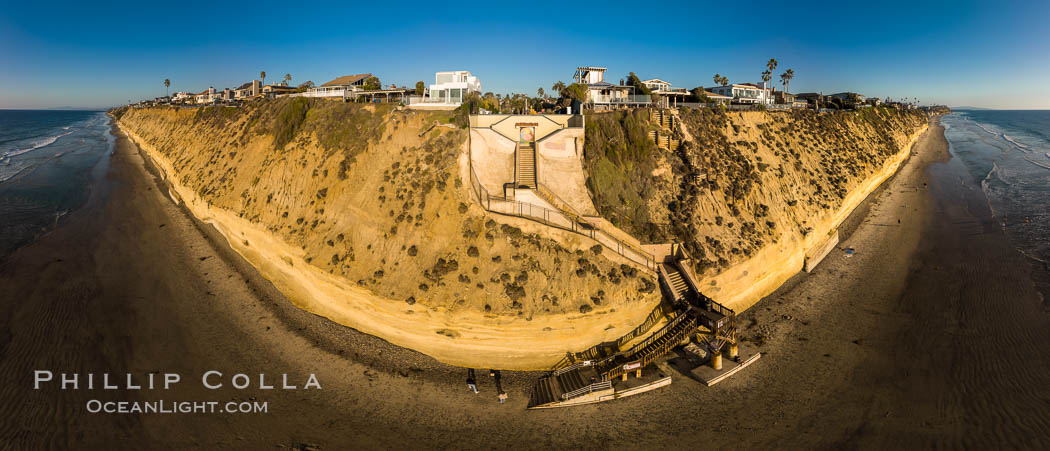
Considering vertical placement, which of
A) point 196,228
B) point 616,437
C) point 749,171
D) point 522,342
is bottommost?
point 616,437

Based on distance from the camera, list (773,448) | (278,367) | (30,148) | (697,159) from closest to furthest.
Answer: (773,448), (278,367), (697,159), (30,148)

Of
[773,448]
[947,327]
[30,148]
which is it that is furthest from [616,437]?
[30,148]

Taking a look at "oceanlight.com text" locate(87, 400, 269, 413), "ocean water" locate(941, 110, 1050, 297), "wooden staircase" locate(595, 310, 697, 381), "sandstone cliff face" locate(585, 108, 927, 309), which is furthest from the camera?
"ocean water" locate(941, 110, 1050, 297)

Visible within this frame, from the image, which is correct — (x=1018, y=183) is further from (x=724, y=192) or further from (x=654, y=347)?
(x=654, y=347)

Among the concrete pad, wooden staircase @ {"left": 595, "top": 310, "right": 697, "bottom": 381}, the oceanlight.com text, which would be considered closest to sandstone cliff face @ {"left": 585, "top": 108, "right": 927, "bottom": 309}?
wooden staircase @ {"left": 595, "top": 310, "right": 697, "bottom": 381}

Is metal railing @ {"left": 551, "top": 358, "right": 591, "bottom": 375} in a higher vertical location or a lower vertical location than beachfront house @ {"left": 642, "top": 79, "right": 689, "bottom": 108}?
lower

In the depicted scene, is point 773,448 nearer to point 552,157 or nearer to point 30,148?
point 552,157

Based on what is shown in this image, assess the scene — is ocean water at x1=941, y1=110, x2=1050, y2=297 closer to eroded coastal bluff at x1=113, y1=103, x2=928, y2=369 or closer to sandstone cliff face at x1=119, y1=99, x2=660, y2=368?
eroded coastal bluff at x1=113, y1=103, x2=928, y2=369

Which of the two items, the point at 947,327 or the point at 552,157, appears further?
the point at 552,157
